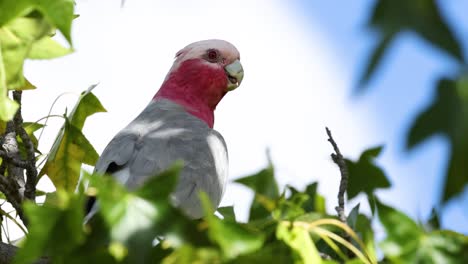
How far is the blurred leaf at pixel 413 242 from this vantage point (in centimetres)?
163

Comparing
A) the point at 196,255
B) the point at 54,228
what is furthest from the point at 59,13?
the point at 196,255

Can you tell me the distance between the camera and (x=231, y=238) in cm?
155

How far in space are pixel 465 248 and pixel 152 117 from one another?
133 inches

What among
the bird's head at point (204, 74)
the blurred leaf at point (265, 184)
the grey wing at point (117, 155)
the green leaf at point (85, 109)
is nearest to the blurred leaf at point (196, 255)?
the blurred leaf at point (265, 184)

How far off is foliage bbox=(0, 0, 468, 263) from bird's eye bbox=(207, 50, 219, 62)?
373 cm

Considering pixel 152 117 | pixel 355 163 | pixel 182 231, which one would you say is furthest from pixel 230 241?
pixel 152 117

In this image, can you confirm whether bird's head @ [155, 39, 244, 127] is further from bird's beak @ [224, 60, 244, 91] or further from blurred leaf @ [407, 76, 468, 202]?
blurred leaf @ [407, 76, 468, 202]

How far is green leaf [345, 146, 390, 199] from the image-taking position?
1958 mm

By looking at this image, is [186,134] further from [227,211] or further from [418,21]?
[418,21]

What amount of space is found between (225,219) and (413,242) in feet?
1.42

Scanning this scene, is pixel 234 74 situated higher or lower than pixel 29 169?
lower

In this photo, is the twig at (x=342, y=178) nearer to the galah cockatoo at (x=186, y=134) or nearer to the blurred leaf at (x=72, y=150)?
the galah cockatoo at (x=186, y=134)

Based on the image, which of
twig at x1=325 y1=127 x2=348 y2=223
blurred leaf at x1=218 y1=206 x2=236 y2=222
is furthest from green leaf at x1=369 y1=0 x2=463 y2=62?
blurred leaf at x1=218 y1=206 x2=236 y2=222

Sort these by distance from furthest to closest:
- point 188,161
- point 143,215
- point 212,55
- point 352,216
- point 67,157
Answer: point 212,55 → point 188,161 → point 67,157 → point 352,216 → point 143,215
